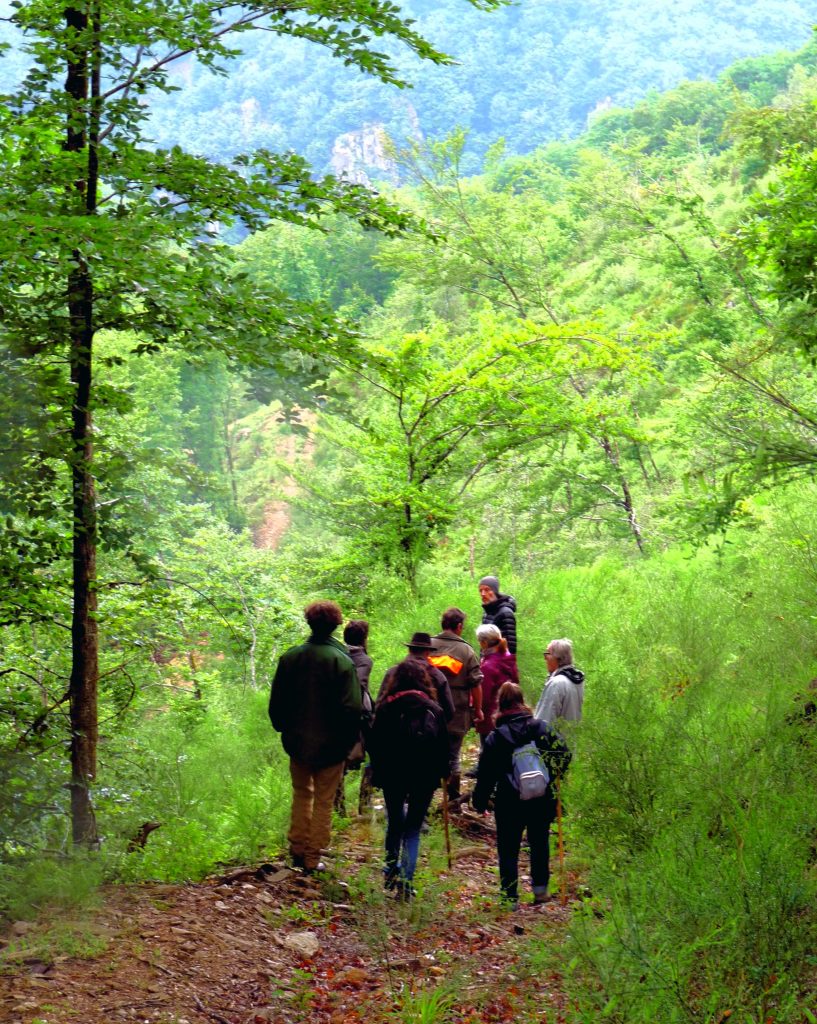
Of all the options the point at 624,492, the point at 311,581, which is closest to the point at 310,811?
the point at 311,581

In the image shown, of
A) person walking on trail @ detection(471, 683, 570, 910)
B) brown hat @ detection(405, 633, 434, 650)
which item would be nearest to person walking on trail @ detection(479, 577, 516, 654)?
brown hat @ detection(405, 633, 434, 650)

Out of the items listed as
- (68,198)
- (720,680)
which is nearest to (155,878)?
(68,198)

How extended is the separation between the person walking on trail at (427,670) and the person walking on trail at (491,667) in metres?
1.22

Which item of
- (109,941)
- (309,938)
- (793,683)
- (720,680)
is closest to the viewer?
(109,941)

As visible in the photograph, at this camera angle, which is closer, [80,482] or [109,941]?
[109,941]

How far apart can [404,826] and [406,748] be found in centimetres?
62

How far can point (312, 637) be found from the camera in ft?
22.0

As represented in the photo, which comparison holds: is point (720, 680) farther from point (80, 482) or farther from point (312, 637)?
→ point (80, 482)

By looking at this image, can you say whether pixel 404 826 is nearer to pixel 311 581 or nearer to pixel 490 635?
pixel 490 635

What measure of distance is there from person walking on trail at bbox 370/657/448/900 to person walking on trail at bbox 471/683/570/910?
1.05 feet

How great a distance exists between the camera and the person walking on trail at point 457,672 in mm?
8094

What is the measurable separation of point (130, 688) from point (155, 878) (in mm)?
1364

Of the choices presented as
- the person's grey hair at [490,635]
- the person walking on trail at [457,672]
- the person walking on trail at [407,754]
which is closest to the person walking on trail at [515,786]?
the person walking on trail at [407,754]

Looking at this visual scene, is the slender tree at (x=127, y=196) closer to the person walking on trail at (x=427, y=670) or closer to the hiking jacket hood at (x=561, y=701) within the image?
the person walking on trail at (x=427, y=670)
